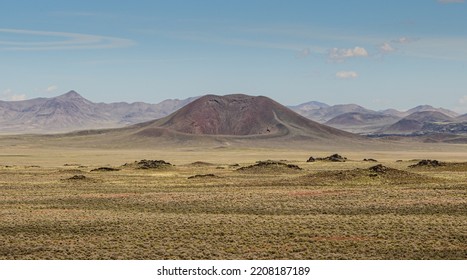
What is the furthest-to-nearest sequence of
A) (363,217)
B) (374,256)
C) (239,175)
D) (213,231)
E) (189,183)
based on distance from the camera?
(239,175)
(189,183)
(363,217)
(213,231)
(374,256)

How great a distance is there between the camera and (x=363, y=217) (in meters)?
39.9

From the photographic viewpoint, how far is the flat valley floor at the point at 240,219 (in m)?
29.7

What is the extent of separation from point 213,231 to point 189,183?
3554 centimetres

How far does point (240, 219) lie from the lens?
3959cm

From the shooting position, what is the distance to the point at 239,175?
83250 millimetres

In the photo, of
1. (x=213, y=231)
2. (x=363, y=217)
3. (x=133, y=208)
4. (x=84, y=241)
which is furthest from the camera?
(x=133, y=208)

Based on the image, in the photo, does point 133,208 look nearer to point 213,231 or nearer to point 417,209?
point 213,231

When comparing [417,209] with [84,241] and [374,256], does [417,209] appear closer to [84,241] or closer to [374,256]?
[374,256]

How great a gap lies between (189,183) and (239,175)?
14.4 m

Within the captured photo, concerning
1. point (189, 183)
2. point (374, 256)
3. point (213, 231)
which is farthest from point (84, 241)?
point (189, 183)

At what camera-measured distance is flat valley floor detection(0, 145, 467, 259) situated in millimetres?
29688

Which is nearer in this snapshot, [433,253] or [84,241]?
[433,253]
